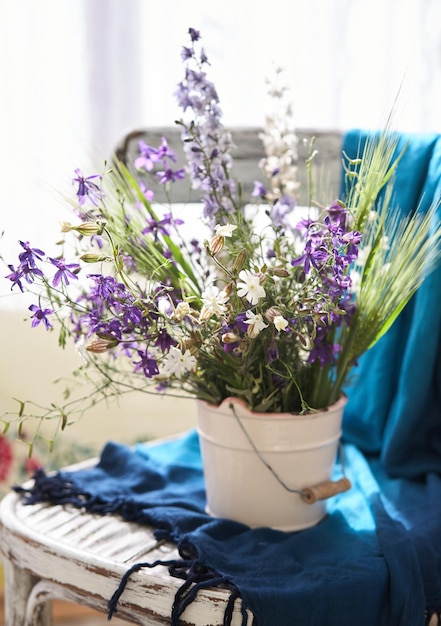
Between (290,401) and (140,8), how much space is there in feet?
3.08

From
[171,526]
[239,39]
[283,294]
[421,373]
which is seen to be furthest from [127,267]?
[239,39]

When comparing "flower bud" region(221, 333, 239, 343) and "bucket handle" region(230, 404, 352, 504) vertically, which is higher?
"flower bud" region(221, 333, 239, 343)

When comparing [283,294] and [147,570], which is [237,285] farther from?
[147,570]

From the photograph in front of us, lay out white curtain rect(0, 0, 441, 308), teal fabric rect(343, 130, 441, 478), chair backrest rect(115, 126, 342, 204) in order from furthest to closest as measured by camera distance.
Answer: white curtain rect(0, 0, 441, 308) → chair backrest rect(115, 126, 342, 204) → teal fabric rect(343, 130, 441, 478)

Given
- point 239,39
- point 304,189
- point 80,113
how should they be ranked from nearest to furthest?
1. point 304,189
2. point 239,39
3. point 80,113

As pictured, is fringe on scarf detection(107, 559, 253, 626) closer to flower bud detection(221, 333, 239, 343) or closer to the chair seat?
the chair seat

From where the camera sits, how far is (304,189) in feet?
3.68

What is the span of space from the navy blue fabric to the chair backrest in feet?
1.23

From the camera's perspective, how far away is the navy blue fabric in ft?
2.36

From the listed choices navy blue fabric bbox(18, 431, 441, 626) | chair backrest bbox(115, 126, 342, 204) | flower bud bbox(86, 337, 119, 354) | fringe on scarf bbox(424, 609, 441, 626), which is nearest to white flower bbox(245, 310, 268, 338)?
flower bud bbox(86, 337, 119, 354)

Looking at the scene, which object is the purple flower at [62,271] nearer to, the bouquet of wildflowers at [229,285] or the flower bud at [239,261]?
the bouquet of wildflowers at [229,285]

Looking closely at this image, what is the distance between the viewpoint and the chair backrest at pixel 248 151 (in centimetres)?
111

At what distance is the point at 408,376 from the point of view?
98cm

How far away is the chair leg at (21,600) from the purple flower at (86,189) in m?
0.39
